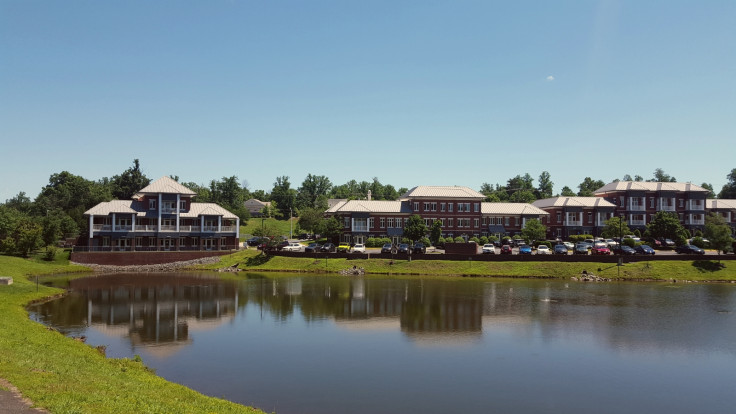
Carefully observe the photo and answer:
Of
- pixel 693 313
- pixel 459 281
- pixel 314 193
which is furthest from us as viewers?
pixel 314 193

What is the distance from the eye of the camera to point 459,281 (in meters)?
57.8

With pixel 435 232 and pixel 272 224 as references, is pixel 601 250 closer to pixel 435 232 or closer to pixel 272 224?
pixel 435 232

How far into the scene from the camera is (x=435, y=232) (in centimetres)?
8138

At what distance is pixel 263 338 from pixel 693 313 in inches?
1272

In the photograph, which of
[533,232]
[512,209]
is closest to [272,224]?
[512,209]

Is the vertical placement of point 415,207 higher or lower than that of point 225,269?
higher

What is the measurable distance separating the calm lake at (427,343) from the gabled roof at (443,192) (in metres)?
36.6

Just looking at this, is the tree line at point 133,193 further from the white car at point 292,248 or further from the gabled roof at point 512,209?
the gabled roof at point 512,209

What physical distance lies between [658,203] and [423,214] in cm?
4552

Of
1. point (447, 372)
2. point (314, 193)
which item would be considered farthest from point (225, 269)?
point (314, 193)

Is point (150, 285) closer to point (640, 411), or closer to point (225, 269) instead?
point (225, 269)

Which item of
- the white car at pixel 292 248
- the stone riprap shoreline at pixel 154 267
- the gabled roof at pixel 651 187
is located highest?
the gabled roof at pixel 651 187

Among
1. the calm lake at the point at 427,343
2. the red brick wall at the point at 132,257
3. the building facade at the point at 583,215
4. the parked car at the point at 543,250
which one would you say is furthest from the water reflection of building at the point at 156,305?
the building facade at the point at 583,215

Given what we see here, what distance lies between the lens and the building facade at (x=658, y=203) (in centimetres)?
9431
